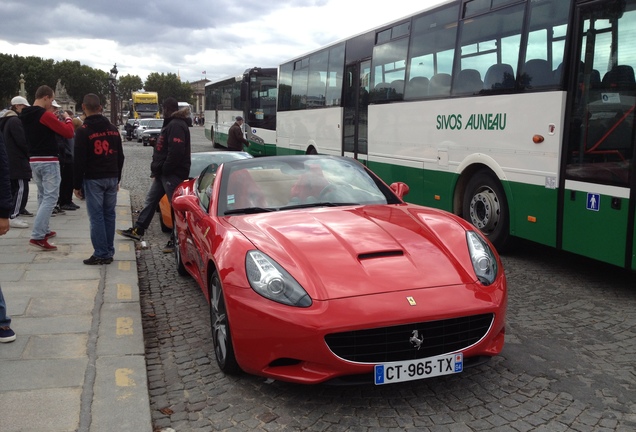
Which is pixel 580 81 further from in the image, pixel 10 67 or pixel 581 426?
pixel 10 67

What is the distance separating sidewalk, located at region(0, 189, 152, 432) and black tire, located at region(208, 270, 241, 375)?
1.62ft

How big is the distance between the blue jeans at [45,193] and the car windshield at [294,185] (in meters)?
3.40

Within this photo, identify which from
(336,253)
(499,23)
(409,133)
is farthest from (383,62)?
(336,253)

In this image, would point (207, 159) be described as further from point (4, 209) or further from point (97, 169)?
point (4, 209)

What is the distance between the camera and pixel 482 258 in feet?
12.8

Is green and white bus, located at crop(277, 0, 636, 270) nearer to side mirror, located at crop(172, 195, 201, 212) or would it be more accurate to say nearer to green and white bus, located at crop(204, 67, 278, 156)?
side mirror, located at crop(172, 195, 201, 212)

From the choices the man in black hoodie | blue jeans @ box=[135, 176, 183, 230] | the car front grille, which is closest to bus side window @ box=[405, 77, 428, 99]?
blue jeans @ box=[135, 176, 183, 230]

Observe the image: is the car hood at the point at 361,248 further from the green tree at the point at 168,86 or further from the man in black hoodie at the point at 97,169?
the green tree at the point at 168,86

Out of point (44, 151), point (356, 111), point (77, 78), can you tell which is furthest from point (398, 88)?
point (77, 78)

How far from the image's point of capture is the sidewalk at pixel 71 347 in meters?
3.33

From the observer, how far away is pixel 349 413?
3.43 meters

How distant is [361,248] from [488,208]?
4499mm

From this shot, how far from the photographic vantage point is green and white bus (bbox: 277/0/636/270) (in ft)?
19.4

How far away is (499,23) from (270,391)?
5.89m
